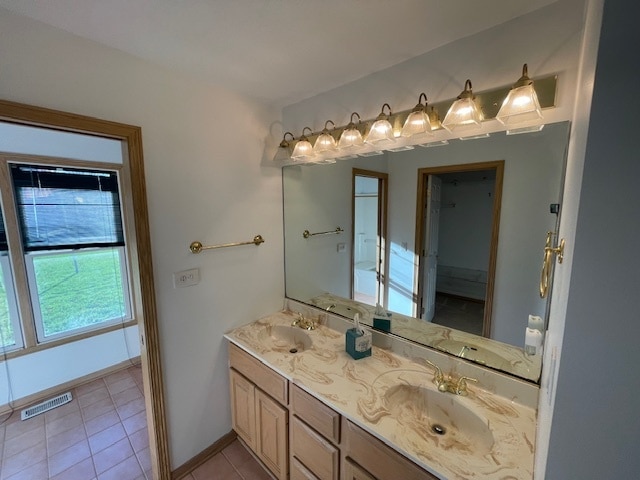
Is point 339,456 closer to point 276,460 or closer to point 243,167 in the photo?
point 276,460

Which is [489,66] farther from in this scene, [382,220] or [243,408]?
[243,408]

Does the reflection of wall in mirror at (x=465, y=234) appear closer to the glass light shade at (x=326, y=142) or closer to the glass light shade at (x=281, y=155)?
the glass light shade at (x=326, y=142)

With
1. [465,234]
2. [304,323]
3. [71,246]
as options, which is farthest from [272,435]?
[71,246]

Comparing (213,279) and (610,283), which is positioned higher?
(610,283)

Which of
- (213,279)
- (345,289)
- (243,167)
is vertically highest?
(243,167)

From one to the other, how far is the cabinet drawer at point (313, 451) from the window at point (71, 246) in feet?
8.04

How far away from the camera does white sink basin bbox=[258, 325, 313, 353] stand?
68.3 inches

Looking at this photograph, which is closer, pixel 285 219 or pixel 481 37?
pixel 481 37

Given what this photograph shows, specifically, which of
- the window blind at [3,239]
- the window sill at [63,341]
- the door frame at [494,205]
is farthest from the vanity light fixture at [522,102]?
the window sill at [63,341]

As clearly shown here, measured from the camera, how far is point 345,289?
1.92m

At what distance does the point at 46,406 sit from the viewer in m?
2.26

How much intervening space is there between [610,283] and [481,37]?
1166 mm

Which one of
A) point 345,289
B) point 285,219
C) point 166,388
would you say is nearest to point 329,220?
point 285,219

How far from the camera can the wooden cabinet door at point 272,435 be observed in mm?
1444
